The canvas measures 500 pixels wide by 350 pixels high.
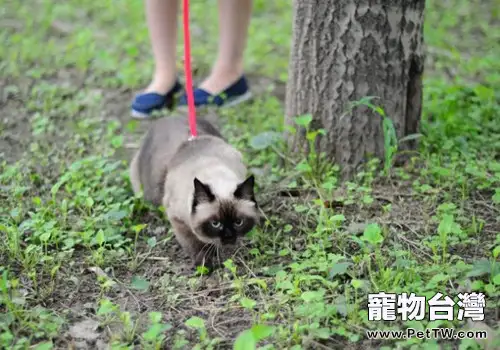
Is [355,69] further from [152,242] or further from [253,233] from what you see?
[152,242]

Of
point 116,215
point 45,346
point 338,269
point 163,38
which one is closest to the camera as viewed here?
point 45,346

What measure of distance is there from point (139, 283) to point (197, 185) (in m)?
0.52

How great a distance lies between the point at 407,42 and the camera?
3715mm

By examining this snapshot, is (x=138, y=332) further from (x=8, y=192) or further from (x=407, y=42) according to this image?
(x=407, y=42)

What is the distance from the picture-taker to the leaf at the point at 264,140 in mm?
4117

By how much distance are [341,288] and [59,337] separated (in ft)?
3.90

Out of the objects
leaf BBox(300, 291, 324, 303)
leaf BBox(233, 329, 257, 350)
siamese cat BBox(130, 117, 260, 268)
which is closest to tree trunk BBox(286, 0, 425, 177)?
siamese cat BBox(130, 117, 260, 268)

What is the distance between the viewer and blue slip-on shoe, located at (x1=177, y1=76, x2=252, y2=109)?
193 inches

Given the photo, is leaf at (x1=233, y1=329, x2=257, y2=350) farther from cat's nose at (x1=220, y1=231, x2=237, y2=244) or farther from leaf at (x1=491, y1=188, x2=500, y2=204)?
leaf at (x1=491, y1=188, x2=500, y2=204)

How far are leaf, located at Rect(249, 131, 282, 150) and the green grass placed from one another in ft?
0.03

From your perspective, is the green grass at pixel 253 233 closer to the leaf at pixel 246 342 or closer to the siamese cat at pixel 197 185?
the leaf at pixel 246 342

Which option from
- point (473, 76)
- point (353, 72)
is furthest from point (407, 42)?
point (473, 76)

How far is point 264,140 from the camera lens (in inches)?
163

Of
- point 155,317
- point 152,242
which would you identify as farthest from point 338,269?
point 152,242
